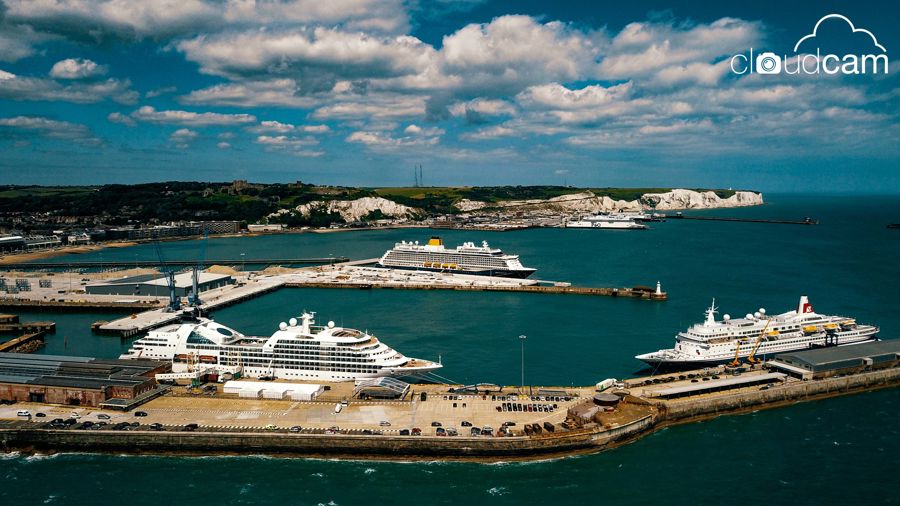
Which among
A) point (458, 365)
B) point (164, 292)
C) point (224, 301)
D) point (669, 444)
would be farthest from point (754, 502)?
point (164, 292)

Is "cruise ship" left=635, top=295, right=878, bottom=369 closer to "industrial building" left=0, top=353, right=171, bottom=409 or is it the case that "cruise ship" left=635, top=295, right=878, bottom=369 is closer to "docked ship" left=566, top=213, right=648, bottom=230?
"industrial building" left=0, top=353, right=171, bottom=409

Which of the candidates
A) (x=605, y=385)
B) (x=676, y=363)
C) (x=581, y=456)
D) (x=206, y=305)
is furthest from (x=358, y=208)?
(x=581, y=456)

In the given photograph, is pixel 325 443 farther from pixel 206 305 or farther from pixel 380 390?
pixel 206 305

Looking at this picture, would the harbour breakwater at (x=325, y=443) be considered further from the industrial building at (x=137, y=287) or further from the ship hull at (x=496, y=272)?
the ship hull at (x=496, y=272)

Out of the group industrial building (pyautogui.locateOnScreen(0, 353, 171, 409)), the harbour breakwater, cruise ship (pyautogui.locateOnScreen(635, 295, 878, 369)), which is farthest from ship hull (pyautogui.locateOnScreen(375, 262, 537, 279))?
industrial building (pyautogui.locateOnScreen(0, 353, 171, 409))

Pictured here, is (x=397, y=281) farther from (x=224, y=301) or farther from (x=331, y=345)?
(x=331, y=345)

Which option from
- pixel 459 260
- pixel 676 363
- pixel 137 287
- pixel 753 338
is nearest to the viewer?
pixel 676 363
